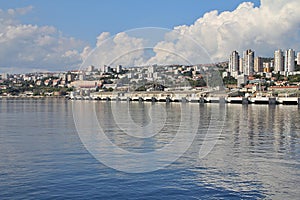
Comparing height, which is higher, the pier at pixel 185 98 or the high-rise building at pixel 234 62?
the high-rise building at pixel 234 62

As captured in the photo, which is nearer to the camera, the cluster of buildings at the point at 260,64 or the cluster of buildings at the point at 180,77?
the cluster of buildings at the point at 180,77

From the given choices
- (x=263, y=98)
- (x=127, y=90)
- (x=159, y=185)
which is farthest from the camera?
(x=127, y=90)

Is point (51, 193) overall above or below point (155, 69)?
below

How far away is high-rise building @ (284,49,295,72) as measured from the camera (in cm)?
13012

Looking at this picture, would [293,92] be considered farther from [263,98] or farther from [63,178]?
[63,178]

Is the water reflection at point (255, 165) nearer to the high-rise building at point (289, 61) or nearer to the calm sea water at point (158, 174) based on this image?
the calm sea water at point (158, 174)

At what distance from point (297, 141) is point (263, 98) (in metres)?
45.9

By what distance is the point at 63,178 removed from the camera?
383 inches

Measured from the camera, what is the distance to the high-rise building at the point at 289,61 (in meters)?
130

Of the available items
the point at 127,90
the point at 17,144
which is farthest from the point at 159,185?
the point at 127,90

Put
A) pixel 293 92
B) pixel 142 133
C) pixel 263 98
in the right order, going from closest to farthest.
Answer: pixel 142 133
pixel 263 98
pixel 293 92

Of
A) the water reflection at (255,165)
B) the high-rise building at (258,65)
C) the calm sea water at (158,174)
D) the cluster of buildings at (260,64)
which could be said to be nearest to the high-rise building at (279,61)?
the cluster of buildings at (260,64)

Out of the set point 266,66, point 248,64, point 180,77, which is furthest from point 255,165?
point 266,66

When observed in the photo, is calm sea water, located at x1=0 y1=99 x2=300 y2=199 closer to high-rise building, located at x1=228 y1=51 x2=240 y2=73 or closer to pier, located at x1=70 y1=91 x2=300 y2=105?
pier, located at x1=70 y1=91 x2=300 y2=105
